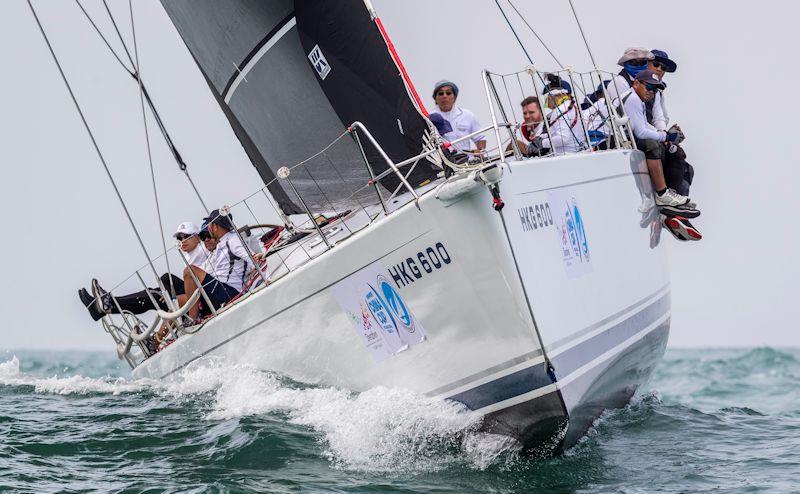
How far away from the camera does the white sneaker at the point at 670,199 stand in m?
7.42

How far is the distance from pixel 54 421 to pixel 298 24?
3092 millimetres

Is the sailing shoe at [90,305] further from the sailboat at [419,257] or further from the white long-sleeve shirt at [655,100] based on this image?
the white long-sleeve shirt at [655,100]

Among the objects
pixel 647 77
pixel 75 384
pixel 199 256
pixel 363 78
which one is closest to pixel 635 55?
pixel 647 77

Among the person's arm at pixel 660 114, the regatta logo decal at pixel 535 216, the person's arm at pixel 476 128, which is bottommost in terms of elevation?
the person's arm at pixel 660 114

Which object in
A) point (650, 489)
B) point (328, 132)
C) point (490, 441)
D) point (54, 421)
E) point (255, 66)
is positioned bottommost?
point (650, 489)

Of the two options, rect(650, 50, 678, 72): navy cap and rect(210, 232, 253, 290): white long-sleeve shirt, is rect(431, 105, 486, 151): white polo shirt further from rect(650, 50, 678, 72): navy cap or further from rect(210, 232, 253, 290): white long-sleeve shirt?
rect(210, 232, 253, 290): white long-sleeve shirt

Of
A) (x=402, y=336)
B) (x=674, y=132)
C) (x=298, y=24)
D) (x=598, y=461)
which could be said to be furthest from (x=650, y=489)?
(x=298, y=24)

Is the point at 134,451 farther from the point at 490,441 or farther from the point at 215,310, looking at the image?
the point at 490,441

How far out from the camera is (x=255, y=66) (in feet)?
24.8

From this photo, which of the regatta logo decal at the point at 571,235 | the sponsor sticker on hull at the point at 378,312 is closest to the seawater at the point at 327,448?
the sponsor sticker on hull at the point at 378,312

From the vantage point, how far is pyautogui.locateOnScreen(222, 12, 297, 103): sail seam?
7.18 metres

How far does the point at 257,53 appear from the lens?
7.48 m

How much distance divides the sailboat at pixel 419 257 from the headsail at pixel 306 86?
0.04ft

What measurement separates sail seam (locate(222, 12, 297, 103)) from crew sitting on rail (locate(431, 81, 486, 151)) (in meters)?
1.17
